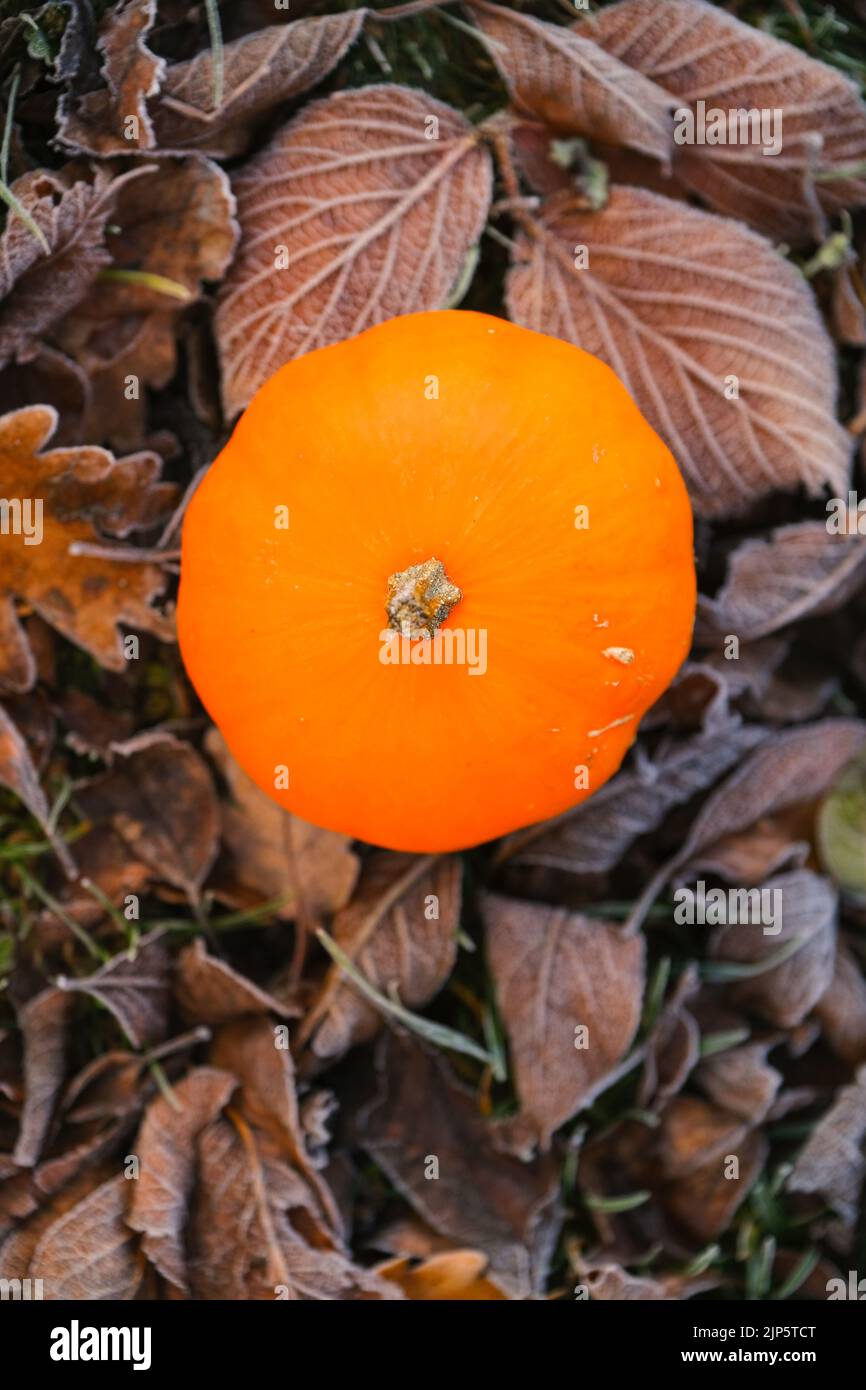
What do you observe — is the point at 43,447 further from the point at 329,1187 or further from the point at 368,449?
the point at 329,1187

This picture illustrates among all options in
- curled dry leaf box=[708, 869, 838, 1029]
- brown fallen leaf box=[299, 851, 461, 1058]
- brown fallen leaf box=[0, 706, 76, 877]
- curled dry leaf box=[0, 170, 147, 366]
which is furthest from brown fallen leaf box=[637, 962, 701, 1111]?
curled dry leaf box=[0, 170, 147, 366]

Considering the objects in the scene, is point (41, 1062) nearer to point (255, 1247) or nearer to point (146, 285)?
point (255, 1247)

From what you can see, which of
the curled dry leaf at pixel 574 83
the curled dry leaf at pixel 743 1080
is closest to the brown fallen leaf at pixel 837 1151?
the curled dry leaf at pixel 743 1080

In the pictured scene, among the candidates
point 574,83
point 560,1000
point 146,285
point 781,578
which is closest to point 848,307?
point 781,578

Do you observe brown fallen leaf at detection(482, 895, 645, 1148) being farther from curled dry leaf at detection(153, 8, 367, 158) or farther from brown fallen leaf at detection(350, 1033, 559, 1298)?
curled dry leaf at detection(153, 8, 367, 158)

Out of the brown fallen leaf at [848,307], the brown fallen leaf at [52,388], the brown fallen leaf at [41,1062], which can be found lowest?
the brown fallen leaf at [41,1062]

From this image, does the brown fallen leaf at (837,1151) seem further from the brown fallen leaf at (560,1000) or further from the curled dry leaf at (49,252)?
the curled dry leaf at (49,252)

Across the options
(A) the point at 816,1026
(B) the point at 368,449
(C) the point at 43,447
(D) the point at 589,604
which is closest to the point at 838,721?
(A) the point at 816,1026
